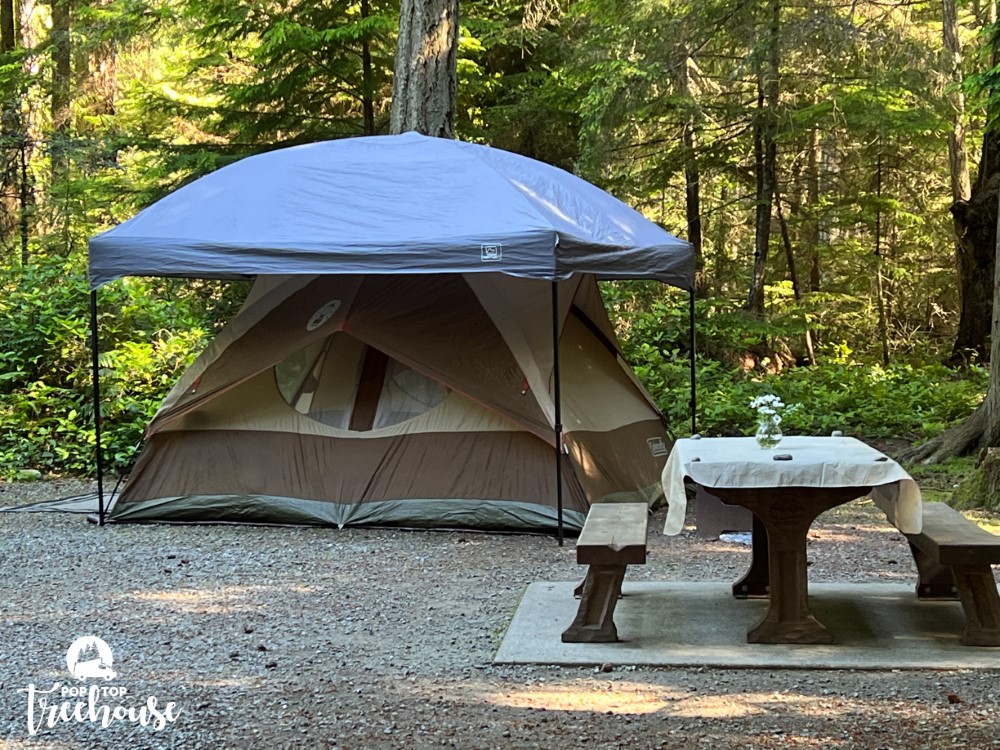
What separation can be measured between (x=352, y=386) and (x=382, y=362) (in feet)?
0.89

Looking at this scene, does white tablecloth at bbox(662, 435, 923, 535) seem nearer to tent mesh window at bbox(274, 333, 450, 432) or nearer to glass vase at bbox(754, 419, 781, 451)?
glass vase at bbox(754, 419, 781, 451)

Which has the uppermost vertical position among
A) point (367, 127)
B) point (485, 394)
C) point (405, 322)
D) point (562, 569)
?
point (367, 127)

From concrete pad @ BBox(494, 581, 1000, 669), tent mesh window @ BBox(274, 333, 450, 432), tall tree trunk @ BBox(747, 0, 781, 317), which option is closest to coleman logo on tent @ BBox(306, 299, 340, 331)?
tent mesh window @ BBox(274, 333, 450, 432)

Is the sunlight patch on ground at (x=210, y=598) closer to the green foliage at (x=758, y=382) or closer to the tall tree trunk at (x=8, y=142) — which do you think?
Answer: the green foliage at (x=758, y=382)

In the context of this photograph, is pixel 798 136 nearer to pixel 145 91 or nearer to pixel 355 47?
pixel 355 47

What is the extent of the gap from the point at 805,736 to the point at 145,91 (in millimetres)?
11689

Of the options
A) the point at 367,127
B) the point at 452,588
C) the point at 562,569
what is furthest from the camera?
the point at 367,127

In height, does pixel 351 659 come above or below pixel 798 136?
below

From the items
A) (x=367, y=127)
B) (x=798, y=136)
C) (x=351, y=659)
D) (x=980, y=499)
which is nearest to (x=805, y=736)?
(x=351, y=659)

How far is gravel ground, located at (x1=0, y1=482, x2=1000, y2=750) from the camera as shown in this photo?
3.35 m

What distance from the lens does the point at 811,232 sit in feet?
51.1

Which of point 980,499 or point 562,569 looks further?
point 980,499

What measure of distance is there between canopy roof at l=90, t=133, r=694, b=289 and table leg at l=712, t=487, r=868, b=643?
2.22m

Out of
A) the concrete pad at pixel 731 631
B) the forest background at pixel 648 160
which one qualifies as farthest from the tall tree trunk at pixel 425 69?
the concrete pad at pixel 731 631
